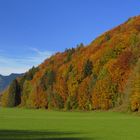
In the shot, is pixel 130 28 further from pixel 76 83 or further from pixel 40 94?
pixel 40 94

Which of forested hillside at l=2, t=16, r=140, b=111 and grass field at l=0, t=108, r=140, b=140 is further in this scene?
forested hillside at l=2, t=16, r=140, b=111

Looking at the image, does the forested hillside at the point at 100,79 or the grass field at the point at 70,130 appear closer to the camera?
the grass field at the point at 70,130

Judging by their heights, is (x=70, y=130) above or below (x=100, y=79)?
below

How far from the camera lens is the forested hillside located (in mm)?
128500

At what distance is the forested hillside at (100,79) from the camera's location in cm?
12850

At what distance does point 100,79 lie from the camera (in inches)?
5635

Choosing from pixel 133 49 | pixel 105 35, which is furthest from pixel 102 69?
pixel 105 35

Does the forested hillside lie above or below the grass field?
above

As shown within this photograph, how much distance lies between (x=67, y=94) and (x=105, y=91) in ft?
111

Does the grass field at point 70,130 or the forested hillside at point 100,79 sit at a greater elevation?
the forested hillside at point 100,79

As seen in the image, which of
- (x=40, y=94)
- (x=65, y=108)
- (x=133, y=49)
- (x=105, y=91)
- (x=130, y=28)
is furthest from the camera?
(x=40, y=94)

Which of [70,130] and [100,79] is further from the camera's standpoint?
[100,79]

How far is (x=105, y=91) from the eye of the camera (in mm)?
135875

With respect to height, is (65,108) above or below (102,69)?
below
